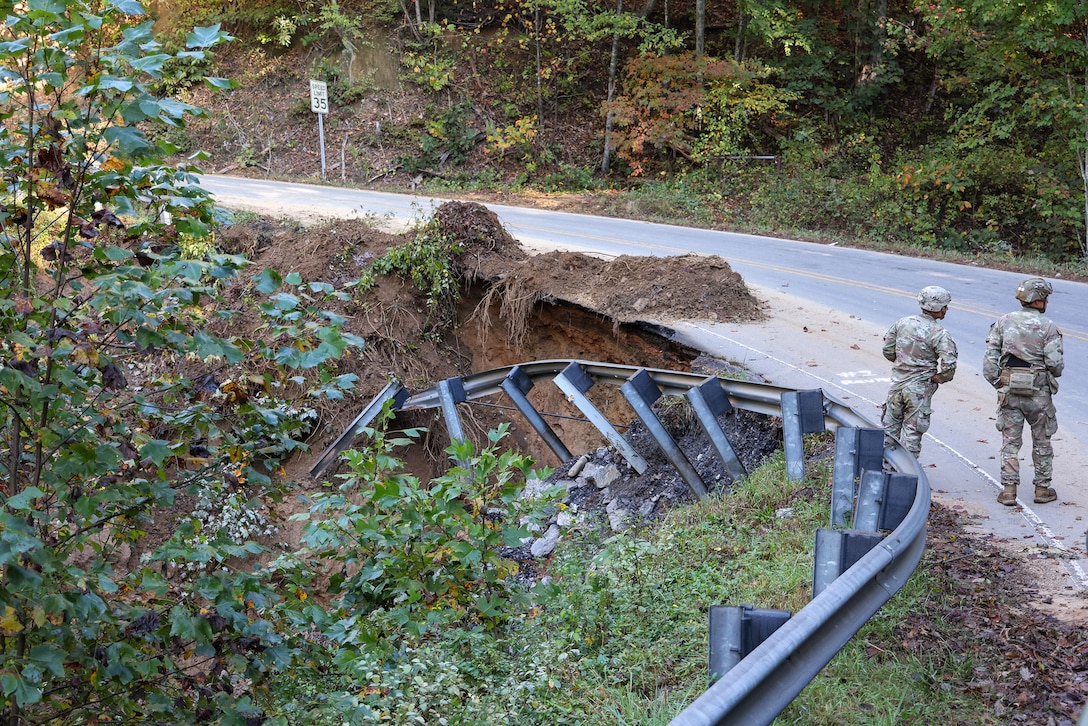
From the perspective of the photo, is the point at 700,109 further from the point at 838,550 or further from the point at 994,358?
the point at 838,550

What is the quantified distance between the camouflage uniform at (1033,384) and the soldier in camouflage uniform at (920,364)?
484mm

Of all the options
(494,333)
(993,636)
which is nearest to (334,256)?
(494,333)

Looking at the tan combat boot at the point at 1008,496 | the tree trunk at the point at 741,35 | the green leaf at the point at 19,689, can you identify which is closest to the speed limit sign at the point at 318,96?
the tree trunk at the point at 741,35

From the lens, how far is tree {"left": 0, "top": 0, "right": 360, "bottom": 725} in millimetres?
3572

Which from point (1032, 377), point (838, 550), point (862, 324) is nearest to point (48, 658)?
point (838, 550)

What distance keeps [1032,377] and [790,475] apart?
89.2 inches

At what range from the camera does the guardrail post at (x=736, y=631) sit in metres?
3.69

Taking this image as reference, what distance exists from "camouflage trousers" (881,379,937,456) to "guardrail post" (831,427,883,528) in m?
1.90

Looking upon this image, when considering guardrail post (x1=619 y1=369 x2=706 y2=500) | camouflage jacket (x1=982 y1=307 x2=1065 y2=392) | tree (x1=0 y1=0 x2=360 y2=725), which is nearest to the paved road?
camouflage jacket (x1=982 y1=307 x2=1065 y2=392)

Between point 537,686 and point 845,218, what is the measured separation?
73.7 ft

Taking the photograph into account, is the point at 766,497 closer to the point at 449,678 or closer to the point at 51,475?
the point at 449,678

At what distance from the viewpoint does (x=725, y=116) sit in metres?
28.1

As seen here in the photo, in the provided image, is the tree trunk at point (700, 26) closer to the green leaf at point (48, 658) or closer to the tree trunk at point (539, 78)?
the tree trunk at point (539, 78)

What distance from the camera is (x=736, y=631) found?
3.78 meters
